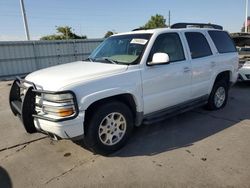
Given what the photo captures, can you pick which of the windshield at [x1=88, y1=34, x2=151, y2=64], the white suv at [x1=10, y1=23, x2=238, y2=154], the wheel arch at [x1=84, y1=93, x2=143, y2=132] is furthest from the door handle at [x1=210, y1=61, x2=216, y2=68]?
the wheel arch at [x1=84, y1=93, x2=143, y2=132]

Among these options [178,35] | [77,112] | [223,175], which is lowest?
[223,175]

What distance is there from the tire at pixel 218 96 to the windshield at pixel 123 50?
7.64 ft

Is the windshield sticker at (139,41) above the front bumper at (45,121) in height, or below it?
above

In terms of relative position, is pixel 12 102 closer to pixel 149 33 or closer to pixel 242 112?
pixel 149 33

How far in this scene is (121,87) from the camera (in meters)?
3.55

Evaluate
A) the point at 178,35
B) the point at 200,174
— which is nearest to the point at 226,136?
the point at 200,174

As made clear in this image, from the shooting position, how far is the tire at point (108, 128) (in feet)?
11.3

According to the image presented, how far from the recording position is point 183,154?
3.65 m

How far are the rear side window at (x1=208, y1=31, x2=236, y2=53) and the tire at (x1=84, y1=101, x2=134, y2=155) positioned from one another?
9.53 ft

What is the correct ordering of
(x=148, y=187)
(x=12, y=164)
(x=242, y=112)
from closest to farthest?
(x=148, y=187)
(x=12, y=164)
(x=242, y=112)

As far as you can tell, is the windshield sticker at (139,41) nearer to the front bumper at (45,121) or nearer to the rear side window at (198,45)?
the rear side window at (198,45)

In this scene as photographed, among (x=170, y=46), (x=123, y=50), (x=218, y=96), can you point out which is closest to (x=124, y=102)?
(x=123, y=50)

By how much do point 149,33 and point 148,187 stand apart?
258 cm

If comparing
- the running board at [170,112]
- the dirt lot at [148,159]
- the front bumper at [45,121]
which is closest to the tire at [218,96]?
the running board at [170,112]
